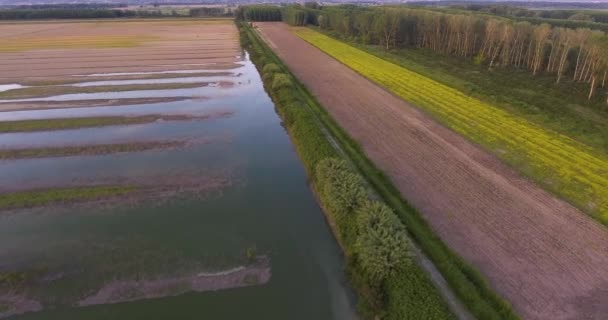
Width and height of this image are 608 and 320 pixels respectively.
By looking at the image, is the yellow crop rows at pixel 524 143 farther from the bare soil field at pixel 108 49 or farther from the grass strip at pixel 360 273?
the bare soil field at pixel 108 49

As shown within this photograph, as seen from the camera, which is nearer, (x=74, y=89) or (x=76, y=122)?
(x=76, y=122)

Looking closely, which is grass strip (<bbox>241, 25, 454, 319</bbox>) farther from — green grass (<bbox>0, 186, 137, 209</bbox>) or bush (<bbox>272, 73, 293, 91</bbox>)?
green grass (<bbox>0, 186, 137, 209</bbox>)

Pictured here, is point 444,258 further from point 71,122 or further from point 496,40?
point 496,40

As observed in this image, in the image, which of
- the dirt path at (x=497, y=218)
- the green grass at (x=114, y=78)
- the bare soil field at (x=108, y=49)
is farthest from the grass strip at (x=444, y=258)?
the bare soil field at (x=108, y=49)

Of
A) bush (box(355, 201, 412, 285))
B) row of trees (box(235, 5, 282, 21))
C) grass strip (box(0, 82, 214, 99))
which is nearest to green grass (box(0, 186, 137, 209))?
bush (box(355, 201, 412, 285))

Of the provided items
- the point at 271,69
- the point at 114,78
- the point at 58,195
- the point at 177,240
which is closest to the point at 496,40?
the point at 271,69

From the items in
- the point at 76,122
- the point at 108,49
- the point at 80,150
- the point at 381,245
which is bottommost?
the point at 80,150

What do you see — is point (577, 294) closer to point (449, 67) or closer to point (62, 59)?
point (449, 67)
